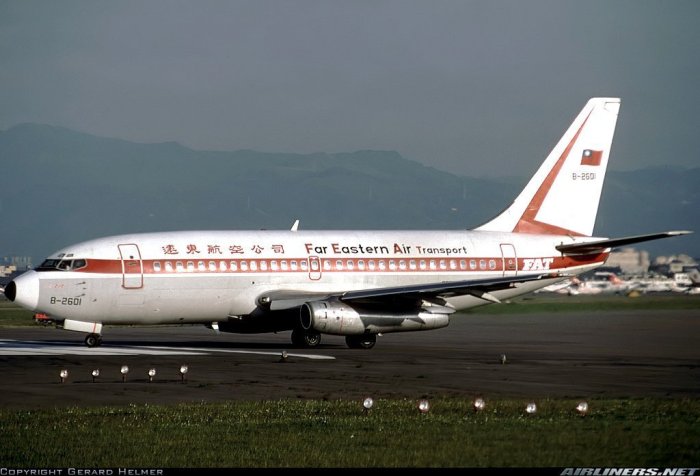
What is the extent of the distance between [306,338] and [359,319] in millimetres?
2164

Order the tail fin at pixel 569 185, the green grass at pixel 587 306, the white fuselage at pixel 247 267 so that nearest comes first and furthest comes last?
the white fuselage at pixel 247 267 < the tail fin at pixel 569 185 < the green grass at pixel 587 306

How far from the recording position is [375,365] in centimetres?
3112

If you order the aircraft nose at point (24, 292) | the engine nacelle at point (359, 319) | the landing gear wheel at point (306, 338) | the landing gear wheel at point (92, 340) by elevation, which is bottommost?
the landing gear wheel at point (92, 340)

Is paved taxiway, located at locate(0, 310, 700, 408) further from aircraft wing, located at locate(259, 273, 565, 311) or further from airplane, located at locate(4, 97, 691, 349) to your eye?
aircraft wing, located at locate(259, 273, 565, 311)

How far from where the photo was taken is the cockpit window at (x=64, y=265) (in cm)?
3762

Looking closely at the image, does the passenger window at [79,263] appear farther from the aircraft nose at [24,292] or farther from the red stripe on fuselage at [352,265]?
the aircraft nose at [24,292]

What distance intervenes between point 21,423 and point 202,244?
68.4 ft

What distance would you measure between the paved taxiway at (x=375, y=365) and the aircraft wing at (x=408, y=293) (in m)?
1.61

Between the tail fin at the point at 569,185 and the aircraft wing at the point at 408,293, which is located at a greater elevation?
the tail fin at the point at 569,185

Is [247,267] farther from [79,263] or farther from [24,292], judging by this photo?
[24,292]

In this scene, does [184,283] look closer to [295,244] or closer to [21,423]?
[295,244]

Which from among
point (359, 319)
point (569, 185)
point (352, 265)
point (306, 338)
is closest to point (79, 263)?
point (306, 338)

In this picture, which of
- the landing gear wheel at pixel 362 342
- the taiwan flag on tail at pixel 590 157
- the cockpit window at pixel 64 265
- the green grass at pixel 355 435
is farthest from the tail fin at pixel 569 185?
the green grass at pixel 355 435

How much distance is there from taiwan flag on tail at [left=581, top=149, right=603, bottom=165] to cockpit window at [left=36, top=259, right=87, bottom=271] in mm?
19448
